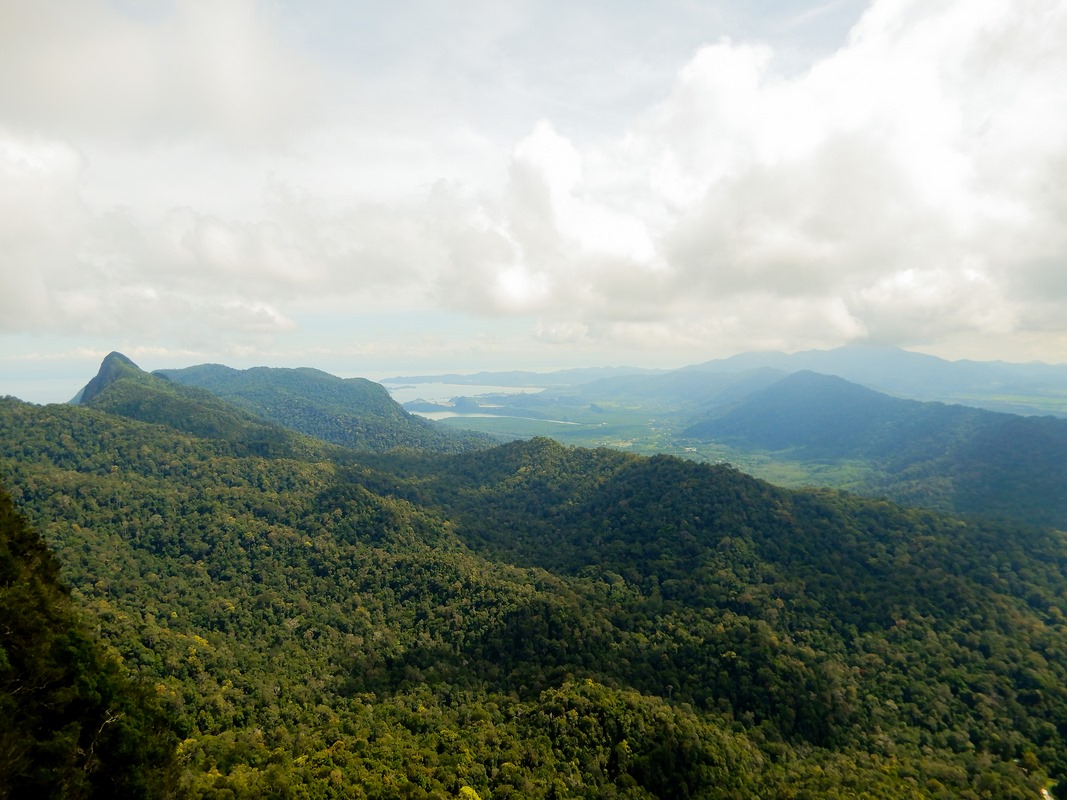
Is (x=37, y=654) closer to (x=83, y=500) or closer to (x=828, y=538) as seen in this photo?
(x=83, y=500)

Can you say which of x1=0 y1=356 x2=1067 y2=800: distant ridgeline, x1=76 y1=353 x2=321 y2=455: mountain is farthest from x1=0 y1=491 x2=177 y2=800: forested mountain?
x1=76 y1=353 x2=321 y2=455: mountain

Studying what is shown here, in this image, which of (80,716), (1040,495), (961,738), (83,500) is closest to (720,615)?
(961,738)

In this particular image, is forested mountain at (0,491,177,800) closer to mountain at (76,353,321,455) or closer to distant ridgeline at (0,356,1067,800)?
distant ridgeline at (0,356,1067,800)

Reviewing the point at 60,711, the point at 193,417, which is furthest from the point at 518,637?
the point at 193,417

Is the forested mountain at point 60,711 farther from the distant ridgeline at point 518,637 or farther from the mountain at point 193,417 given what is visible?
the mountain at point 193,417

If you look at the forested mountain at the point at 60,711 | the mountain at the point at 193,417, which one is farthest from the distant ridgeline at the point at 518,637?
the mountain at the point at 193,417
